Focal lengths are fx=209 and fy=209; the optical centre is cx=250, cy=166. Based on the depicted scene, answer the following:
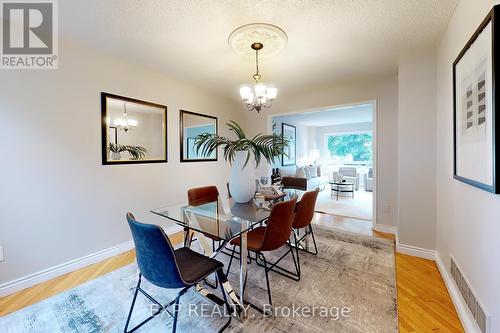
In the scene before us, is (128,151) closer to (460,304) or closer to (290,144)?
(460,304)

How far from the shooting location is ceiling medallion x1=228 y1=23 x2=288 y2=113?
6.11ft

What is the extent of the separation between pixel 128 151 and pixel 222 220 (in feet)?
5.69

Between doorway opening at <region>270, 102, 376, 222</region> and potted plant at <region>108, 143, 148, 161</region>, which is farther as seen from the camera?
doorway opening at <region>270, 102, 376, 222</region>

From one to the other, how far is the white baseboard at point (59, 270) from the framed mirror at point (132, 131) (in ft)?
3.42

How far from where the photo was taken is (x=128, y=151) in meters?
2.65

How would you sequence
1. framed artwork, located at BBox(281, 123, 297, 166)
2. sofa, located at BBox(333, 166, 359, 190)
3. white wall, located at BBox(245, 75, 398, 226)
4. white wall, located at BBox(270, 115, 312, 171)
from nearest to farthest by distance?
white wall, located at BBox(245, 75, 398, 226) < framed artwork, located at BBox(281, 123, 297, 166) < sofa, located at BBox(333, 166, 359, 190) < white wall, located at BBox(270, 115, 312, 171)

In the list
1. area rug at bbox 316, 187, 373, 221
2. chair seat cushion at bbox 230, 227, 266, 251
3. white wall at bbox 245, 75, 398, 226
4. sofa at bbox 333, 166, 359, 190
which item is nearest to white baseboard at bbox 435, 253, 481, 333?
white wall at bbox 245, 75, 398, 226

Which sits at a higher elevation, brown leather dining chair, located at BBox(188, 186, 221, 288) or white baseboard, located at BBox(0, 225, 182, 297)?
brown leather dining chair, located at BBox(188, 186, 221, 288)

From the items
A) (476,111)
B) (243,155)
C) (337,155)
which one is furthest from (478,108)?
(337,155)

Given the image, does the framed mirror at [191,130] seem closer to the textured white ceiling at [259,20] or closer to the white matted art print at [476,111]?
the textured white ceiling at [259,20]

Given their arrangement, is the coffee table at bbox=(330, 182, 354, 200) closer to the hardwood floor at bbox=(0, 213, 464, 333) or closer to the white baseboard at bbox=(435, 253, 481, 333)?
the hardwood floor at bbox=(0, 213, 464, 333)

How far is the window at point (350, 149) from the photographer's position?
27.1 ft

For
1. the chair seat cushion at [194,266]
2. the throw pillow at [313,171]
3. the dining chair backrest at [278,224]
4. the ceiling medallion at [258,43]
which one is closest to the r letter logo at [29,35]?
the ceiling medallion at [258,43]

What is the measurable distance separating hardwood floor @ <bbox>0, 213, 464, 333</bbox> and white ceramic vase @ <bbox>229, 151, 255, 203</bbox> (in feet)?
4.92
